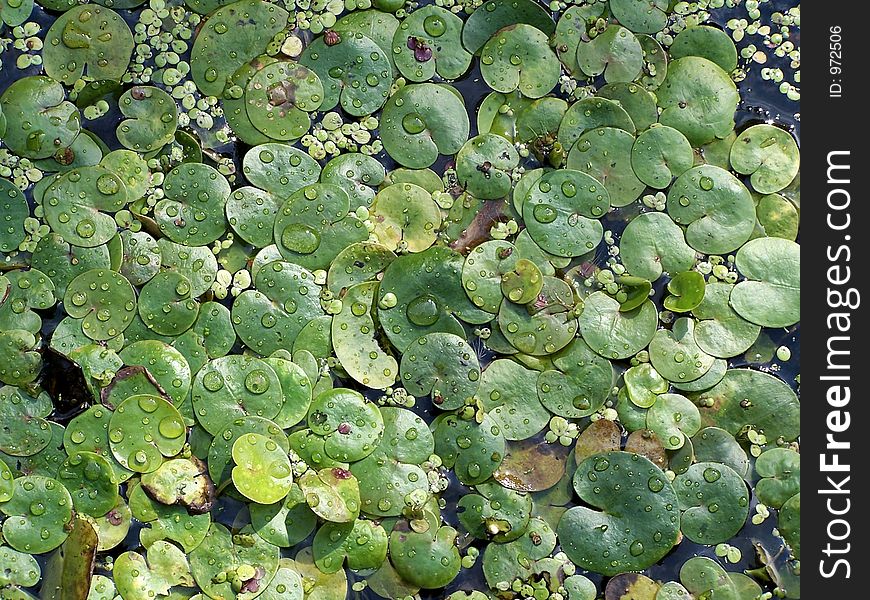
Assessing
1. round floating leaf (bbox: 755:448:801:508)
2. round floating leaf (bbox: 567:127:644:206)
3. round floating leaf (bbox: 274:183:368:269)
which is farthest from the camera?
round floating leaf (bbox: 567:127:644:206)

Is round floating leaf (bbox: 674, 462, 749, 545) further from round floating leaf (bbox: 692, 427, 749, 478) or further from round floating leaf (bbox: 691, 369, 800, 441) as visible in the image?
round floating leaf (bbox: 691, 369, 800, 441)

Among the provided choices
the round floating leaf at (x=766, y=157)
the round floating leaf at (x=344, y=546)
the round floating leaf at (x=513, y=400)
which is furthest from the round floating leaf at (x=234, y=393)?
the round floating leaf at (x=766, y=157)

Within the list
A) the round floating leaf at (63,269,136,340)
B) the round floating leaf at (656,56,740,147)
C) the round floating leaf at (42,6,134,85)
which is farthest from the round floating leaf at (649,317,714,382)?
the round floating leaf at (42,6,134,85)

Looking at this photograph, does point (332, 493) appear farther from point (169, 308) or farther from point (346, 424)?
point (169, 308)

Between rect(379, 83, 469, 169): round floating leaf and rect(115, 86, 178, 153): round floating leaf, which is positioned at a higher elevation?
rect(379, 83, 469, 169): round floating leaf

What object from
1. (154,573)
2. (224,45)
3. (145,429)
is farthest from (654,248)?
(154,573)

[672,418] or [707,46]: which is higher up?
[707,46]

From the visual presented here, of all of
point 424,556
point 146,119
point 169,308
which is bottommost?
point 424,556
